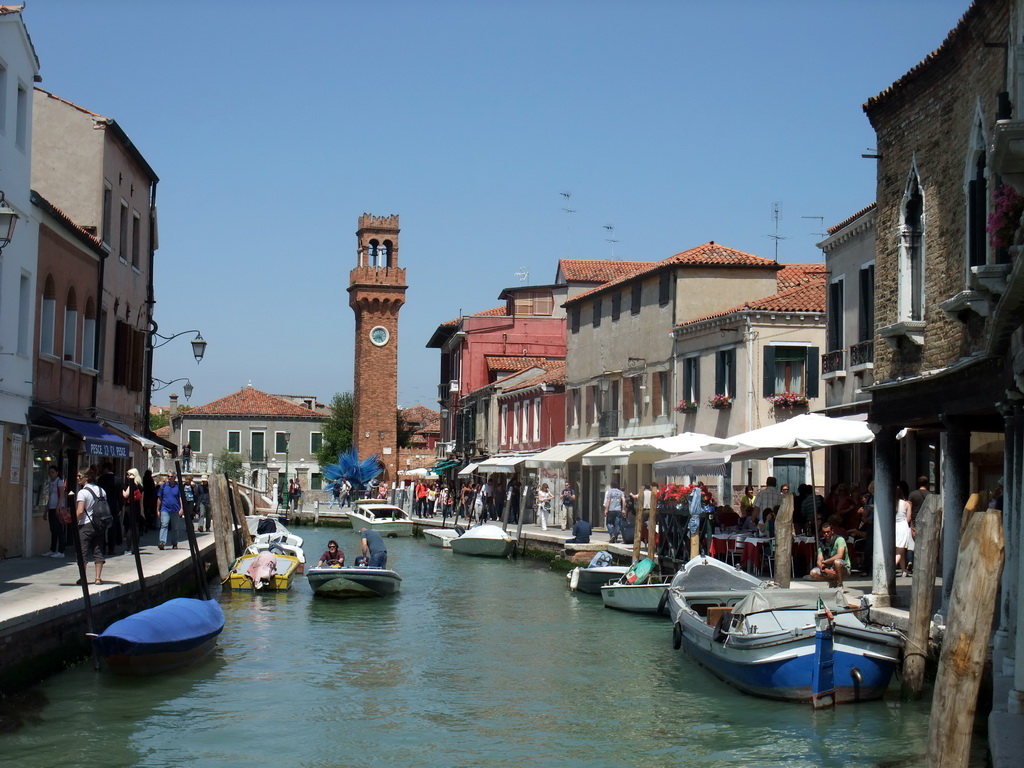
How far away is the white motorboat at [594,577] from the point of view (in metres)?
24.6

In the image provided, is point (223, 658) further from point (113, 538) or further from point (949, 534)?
point (949, 534)

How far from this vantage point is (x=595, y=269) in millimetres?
53000

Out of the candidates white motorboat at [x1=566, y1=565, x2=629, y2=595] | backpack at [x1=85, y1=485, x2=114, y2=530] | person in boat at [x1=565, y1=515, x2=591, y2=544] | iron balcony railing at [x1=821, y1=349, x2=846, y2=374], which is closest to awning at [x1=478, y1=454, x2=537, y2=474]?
person in boat at [x1=565, y1=515, x2=591, y2=544]

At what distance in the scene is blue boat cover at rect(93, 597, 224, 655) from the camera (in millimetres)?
14344

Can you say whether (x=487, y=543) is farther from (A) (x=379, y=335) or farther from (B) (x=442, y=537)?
(A) (x=379, y=335)

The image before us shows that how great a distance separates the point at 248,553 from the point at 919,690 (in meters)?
16.5

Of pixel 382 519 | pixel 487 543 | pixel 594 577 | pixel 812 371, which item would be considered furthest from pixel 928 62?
pixel 382 519

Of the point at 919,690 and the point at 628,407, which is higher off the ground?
the point at 628,407

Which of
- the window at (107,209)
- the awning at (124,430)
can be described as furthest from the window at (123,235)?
the awning at (124,430)

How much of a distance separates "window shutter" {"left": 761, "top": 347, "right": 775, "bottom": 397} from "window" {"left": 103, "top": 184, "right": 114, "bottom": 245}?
1451 cm

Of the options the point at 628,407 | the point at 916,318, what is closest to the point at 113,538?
the point at 916,318

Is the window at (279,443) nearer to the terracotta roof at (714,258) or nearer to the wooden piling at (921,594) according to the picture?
the terracotta roof at (714,258)

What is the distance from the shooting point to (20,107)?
20562 millimetres

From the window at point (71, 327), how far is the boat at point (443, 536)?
1782cm
